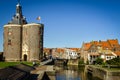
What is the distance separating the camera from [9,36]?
2953 inches

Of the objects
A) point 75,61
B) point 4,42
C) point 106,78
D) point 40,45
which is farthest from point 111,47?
point 106,78

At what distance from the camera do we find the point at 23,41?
3004 inches

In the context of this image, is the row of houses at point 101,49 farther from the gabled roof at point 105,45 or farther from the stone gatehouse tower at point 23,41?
the stone gatehouse tower at point 23,41

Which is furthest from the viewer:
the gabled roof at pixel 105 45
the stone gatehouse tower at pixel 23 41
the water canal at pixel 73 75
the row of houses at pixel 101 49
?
the gabled roof at pixel 105 45

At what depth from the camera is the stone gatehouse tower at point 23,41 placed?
73.8 m

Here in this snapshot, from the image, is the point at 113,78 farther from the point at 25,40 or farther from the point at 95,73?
the point at 25,40

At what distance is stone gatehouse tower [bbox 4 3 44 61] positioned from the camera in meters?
73.8

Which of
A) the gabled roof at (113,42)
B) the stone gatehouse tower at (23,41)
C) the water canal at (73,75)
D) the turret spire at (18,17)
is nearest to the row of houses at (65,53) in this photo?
the gabled roof at (113,42)

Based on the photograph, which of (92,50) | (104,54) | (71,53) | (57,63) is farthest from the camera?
(71,53)

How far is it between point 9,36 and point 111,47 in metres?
40.9

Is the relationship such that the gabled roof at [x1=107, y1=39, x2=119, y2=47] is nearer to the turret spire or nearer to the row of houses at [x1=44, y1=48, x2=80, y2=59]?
the turret spire

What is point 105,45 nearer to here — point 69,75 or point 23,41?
point 23,41


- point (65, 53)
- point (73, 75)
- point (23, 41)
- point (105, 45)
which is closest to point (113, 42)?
point (105, 45)

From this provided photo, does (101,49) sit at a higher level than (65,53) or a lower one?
higher
